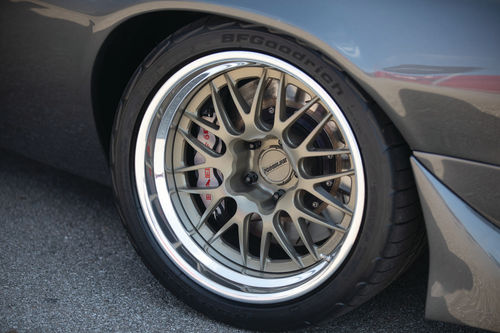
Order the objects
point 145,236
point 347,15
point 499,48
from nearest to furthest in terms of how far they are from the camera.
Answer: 1. point 499,48
2. point 347,15
3. point 145,236

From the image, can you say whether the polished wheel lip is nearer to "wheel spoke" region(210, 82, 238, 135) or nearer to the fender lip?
"wheel spoke" region(210, 82, 238, 135)

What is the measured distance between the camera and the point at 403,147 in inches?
60.4

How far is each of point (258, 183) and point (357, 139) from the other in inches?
17.6

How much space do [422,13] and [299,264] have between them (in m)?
0.80

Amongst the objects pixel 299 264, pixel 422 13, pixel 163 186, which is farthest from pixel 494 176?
pixel 163 186

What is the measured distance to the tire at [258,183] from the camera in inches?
61.9

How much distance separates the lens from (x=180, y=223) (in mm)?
1999

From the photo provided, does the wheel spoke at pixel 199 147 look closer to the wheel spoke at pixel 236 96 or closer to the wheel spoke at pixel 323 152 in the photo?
the wheel spoke at pixel 236 96

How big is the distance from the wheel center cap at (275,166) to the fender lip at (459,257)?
1.46 ft

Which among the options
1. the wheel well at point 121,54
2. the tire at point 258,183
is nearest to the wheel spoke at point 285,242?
the tire at point 258,183

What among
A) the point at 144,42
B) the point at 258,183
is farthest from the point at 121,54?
the point at 258,183

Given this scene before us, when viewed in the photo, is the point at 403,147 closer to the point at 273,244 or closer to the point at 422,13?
the point at 422,13

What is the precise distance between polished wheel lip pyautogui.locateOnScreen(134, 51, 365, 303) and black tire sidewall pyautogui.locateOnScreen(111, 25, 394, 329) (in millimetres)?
17

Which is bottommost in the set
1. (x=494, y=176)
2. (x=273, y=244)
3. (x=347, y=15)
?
(x=273, y=244)
